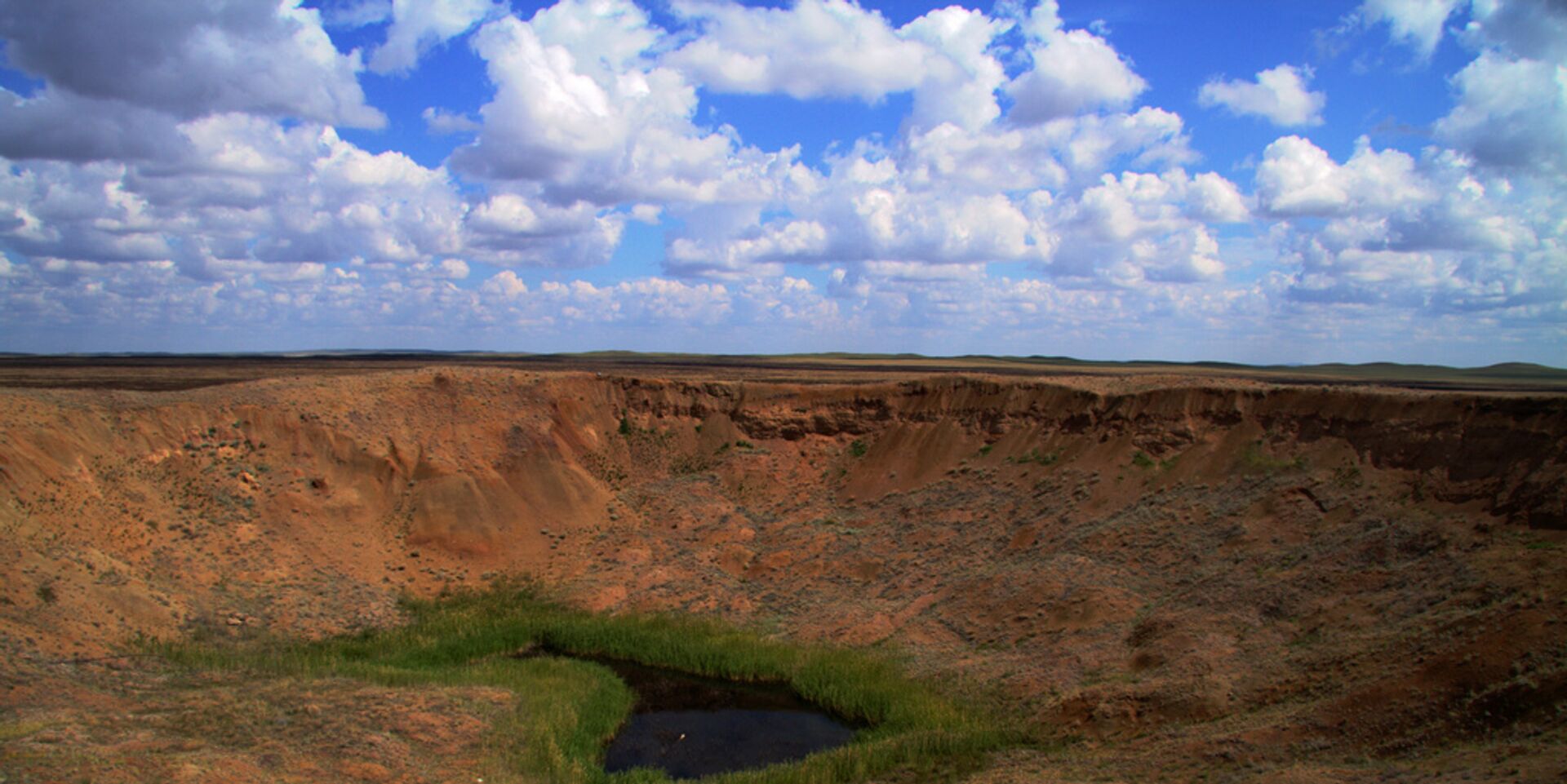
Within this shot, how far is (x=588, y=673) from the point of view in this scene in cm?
2361

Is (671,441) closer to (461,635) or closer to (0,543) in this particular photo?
(461,635)

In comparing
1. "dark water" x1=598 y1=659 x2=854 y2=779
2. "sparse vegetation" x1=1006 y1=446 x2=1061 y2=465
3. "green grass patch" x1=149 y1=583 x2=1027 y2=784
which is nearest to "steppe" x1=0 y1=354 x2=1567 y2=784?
"sparse vegetation" x1=1006 y1=446 x2=1061 y2=465

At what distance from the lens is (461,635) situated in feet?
84.2

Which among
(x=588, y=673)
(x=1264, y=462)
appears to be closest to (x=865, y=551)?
(x=588, y=673)

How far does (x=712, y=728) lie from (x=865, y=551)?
9.50m

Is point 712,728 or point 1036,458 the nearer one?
point 712,728

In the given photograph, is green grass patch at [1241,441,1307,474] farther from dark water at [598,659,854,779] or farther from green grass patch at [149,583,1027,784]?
dark water at [598,659,854,779]

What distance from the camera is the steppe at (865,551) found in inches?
598

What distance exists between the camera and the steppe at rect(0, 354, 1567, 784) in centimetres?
1519

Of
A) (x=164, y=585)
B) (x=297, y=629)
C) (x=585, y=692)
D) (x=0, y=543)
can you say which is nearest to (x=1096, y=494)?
(x=585, y=692)

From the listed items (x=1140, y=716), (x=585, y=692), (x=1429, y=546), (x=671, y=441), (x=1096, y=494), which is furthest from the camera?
(x=671, y=441)

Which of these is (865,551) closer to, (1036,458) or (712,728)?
(1036,458)

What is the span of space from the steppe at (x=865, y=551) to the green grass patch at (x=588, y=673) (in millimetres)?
740

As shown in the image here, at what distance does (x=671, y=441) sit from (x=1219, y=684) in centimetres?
2353
